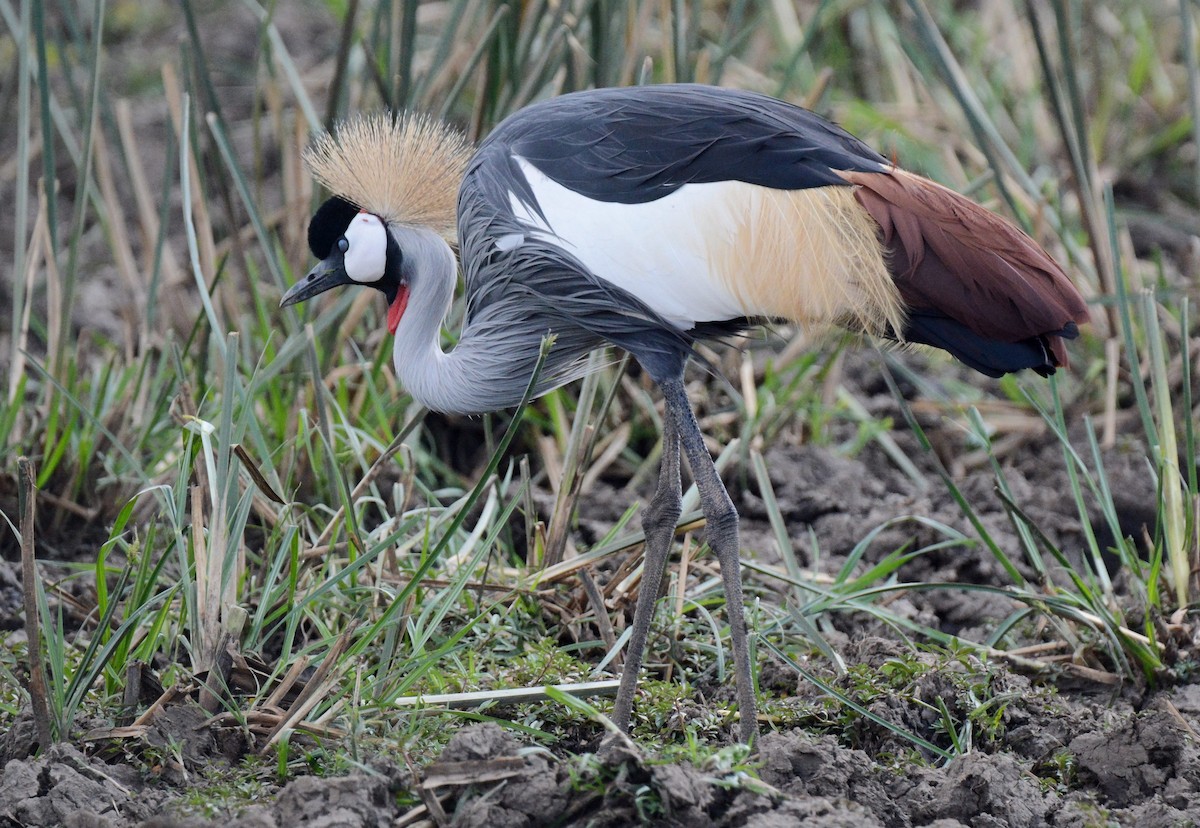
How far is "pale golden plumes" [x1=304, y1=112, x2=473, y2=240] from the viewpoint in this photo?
2943 millimetres

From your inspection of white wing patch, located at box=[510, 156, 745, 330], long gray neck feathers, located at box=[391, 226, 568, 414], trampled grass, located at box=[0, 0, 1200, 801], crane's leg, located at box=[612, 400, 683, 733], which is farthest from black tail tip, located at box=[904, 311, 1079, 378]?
long gray neck feathers, located at box=[391, 226, 568, 414]

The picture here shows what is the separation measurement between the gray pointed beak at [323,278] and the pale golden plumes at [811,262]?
0.90 m

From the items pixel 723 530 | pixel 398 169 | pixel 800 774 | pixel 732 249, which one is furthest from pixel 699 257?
pixel 800 774

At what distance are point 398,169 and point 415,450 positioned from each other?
1.00m

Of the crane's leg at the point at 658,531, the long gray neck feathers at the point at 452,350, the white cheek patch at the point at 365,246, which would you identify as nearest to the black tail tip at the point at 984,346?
the crane's leg at the point at 658,531

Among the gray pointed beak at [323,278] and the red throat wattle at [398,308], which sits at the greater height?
the gray pointed beak at [323,278]

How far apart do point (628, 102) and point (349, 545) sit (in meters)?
1.08

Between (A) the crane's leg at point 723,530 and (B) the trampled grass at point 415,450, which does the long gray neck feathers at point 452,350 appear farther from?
(A) the crane's leg at point 723,530

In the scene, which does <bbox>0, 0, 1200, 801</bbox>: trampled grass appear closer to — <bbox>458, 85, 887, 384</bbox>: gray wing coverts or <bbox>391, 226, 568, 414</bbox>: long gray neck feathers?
<bbox>391, 226, 568, 414</bbox>: long gray neck feathers

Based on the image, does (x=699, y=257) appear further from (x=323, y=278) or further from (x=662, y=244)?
(x=323, y=278)

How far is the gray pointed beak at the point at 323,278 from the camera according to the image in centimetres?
302

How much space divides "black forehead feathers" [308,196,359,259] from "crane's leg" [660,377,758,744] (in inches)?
33.0

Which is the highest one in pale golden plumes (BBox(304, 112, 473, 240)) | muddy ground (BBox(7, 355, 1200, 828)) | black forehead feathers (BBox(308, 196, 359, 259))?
pale golden plumes (BBox(304, 112, 473, 240))

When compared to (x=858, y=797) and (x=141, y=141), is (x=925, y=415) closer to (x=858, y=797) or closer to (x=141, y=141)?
(x=858, y=797)
